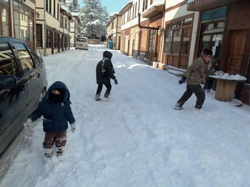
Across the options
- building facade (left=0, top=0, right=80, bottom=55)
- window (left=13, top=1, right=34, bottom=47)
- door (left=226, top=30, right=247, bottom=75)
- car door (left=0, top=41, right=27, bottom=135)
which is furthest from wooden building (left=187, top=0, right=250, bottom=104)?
window (left=13, top=1, right=34, bottom=47)

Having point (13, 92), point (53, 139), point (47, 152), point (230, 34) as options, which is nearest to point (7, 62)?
point (13, 92)

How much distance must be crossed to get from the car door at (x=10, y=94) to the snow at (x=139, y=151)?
0.65 meters

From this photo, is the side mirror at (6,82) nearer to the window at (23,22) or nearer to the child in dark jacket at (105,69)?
the child in dark jacket at (105,69)

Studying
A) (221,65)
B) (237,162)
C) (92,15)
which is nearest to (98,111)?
(237,162)

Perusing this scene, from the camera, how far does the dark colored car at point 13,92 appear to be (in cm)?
239

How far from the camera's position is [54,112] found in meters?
2.88

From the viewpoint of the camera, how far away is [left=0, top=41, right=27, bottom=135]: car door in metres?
2.43

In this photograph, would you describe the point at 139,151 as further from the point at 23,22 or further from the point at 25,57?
the point at 23,22

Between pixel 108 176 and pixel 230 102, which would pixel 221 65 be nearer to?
pixel 230 102

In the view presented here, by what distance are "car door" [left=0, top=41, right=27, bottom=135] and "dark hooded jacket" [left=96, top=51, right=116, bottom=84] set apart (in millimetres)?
2805

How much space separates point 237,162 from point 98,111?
3042 millimetres

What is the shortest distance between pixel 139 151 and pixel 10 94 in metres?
1.99

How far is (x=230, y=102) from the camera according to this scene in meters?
6.85

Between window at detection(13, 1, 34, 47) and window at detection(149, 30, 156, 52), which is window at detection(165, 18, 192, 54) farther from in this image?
window at detection(13, 1, 34, 47)
